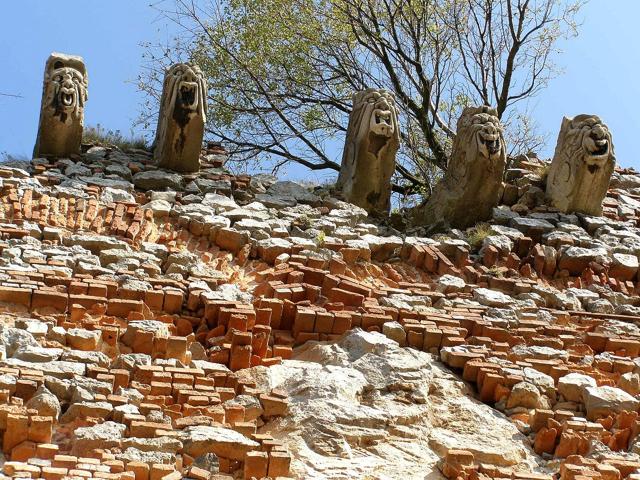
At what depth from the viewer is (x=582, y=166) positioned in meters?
13.0

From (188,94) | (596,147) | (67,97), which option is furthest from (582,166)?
(67,97)

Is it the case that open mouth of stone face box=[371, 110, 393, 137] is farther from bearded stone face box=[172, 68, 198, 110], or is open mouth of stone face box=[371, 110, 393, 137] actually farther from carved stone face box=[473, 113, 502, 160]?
bearded stone face box=[172, 68, 198, 110]

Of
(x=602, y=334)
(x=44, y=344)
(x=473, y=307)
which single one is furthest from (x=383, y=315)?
(x=44, y=344)

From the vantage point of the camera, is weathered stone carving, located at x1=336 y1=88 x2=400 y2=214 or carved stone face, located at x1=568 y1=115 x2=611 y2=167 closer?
weathered stone carving, located at x1=336 y1=88 x2=400 y2=214

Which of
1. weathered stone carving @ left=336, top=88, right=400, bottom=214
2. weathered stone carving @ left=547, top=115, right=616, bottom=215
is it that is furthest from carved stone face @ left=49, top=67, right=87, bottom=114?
weathered stone carving @ left=547, top=115, right=616, bottom=215

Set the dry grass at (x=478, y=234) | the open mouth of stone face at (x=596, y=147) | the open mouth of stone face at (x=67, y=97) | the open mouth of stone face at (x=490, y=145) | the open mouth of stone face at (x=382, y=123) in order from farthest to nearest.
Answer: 1. the open mouth of stone face at (x=596, y=147)
2. the open mouth of stone face at (x=382, y=123)
3. the open mouth of stone face at (x=490, y=145)
4. the open mouth of stone face at (x=67, y=97)
5. the dry grass at (x=478, y=234)

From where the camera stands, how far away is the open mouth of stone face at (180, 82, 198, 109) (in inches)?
496

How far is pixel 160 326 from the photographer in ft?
31.3

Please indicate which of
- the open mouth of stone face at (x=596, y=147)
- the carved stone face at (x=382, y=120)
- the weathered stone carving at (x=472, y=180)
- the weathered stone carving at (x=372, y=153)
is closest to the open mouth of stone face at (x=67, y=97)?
the weathered stone carving at (x=372, y=153)

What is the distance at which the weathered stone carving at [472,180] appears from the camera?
41.5 ft

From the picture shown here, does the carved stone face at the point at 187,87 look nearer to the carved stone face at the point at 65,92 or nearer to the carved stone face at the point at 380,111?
the carved stone face at the point at 65,92

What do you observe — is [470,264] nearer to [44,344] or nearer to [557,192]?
[557,192]

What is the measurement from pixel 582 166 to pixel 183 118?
3425mm

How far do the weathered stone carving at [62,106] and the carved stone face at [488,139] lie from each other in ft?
10.8
